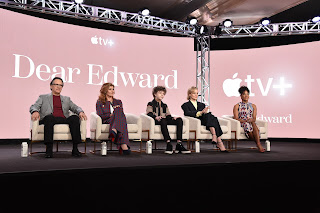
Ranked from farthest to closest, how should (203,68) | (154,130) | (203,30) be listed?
(203,68) < (203,30) < (154,130)

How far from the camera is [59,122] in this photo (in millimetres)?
4242

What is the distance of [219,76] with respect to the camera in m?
8.43

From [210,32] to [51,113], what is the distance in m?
4.63

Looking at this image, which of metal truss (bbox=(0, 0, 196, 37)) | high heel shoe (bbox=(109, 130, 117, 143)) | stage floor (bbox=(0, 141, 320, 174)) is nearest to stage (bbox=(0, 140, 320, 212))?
stage floor (bbox=(0, 141, 320, 174))

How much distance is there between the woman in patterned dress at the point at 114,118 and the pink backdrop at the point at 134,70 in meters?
2.20

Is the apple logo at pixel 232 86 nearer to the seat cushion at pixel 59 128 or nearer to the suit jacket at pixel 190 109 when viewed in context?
the suit jacket at pixel 190 109

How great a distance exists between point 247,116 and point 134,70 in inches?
119

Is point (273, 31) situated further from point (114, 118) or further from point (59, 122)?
point (59, 122)

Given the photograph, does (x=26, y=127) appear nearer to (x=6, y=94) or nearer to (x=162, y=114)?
(x=6, y=94)

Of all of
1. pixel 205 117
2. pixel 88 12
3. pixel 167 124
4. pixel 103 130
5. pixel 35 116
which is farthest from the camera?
pixel 88 12

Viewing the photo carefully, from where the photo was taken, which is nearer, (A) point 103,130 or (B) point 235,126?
(A) point 103,130

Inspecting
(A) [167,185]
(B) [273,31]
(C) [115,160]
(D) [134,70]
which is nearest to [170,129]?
(C) [115,160]

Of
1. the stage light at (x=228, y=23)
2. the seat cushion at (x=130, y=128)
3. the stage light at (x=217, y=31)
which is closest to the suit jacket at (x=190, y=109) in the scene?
the seat cushion at (x=130, y=128)

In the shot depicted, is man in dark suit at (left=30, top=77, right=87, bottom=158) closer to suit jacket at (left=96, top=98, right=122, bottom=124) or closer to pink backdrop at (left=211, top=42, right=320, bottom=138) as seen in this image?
suit jacket at (left=96, top=98, right=122, bottom=124)
